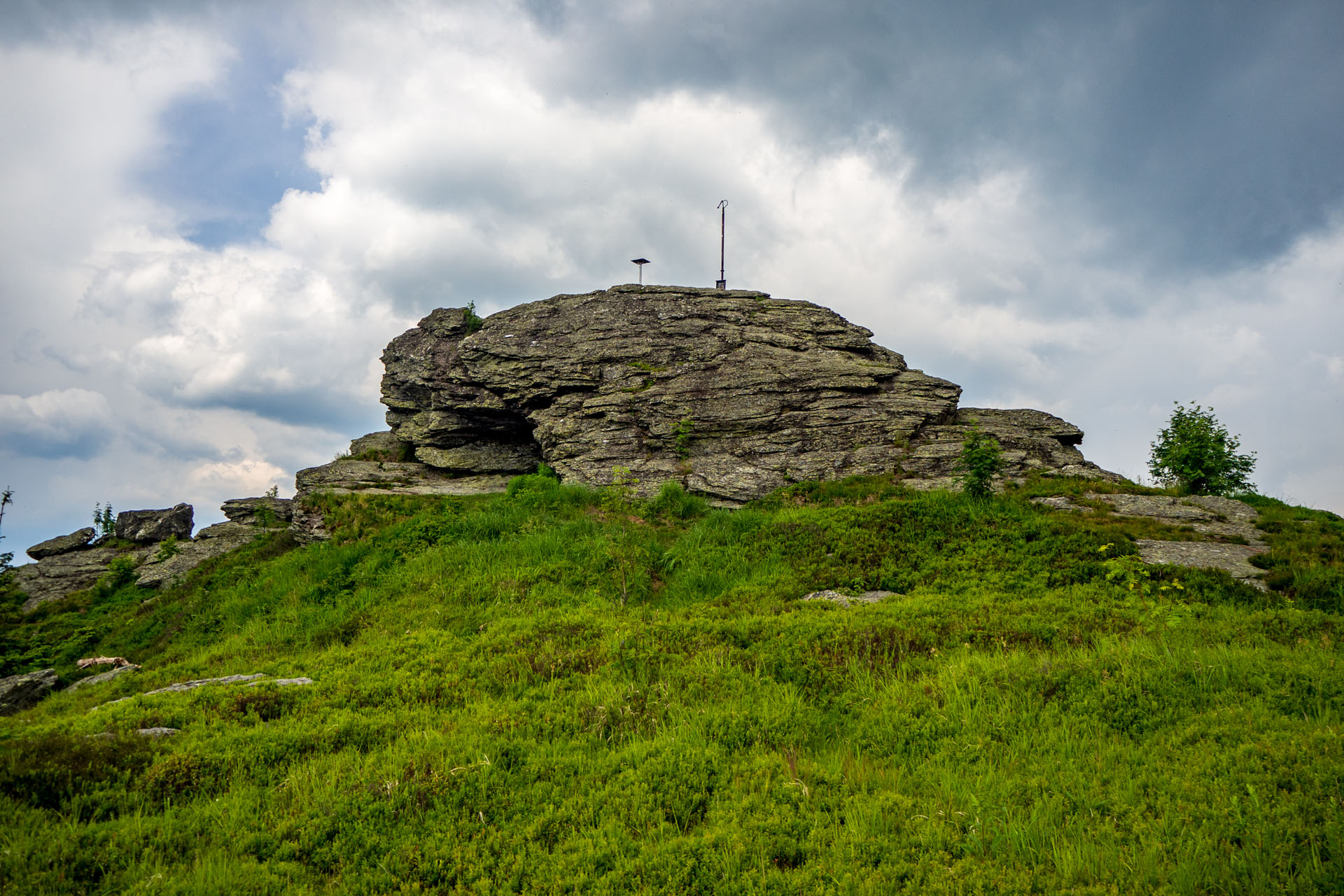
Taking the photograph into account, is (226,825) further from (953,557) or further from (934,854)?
(953,557)

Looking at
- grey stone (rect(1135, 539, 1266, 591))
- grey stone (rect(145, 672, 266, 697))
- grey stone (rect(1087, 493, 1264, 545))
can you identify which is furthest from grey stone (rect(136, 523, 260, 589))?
grey stone (rect(1087, 493, 1264, 545))

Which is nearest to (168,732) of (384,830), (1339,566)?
(384,830)

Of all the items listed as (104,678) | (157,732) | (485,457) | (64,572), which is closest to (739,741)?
(157,732)

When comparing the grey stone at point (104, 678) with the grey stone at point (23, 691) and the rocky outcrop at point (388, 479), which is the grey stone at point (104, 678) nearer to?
the grey stone at point (23, 691)

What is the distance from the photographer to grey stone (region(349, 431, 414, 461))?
102 feet

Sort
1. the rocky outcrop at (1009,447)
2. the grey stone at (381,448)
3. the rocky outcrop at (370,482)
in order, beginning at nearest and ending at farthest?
the rocky outcrop at (1009,447) < the rocky outcrop at (370,482) < the grey stone at (381,448)

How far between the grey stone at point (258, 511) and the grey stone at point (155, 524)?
1850 millimetres

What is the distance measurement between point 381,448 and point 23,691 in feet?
62.6

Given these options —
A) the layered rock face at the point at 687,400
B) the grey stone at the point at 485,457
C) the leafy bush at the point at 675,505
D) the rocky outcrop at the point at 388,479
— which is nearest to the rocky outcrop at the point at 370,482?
the rocky outcrop at the point at 388,479

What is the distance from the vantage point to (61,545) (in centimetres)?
3144

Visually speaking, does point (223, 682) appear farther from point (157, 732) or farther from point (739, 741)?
point (739, 741)

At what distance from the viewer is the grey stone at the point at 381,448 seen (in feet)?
102

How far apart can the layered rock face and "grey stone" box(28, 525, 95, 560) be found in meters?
16.0

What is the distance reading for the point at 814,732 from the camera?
8.02 m
